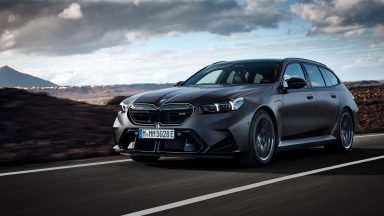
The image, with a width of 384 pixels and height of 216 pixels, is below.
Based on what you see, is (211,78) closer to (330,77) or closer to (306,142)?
(306,142)

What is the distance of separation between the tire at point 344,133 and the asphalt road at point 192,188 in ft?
4.77

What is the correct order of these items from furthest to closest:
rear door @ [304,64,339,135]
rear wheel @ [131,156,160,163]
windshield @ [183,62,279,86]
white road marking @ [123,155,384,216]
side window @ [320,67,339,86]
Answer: side window @ [320,67,339,86], rear door @ [304,64,339,135], windshield @ [183,62,279,86], rear wheel @ [131,156,160,163], white road marking @ [123,155,384,216]

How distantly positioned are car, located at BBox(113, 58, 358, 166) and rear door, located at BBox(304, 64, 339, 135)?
5cm

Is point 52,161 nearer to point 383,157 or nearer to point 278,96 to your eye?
point 278,96

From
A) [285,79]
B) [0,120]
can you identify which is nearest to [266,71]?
[285,79]

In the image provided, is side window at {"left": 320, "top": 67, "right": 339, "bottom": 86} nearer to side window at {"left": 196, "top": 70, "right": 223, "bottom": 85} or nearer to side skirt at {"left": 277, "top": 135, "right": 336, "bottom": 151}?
side skirt at {"left": 277, "top": 135, "right": 336, "bottom": 151}

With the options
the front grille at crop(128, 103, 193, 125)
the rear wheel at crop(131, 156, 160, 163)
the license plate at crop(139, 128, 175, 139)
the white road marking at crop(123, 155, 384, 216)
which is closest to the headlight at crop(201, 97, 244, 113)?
the front grille at crop(128, 103, 193, 125)

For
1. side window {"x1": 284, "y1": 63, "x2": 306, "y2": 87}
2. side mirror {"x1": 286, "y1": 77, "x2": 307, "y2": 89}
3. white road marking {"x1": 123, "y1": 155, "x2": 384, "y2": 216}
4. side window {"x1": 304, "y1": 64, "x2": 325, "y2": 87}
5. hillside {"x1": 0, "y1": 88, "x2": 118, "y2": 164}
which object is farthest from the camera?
side window {"x1": 304, "y1": 64, "x2": 325, "y2": 87}

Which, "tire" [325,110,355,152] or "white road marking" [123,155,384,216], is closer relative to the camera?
"white road marking" [123,155,384,216]

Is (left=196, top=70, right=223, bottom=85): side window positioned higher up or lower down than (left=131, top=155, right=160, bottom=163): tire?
higher up

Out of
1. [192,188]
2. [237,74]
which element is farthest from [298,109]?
[192,188]

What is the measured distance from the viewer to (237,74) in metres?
10.1

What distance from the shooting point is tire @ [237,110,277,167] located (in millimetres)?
8742

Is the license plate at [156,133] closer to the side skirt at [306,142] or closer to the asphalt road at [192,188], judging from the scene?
the asphalt road at [192,188]
